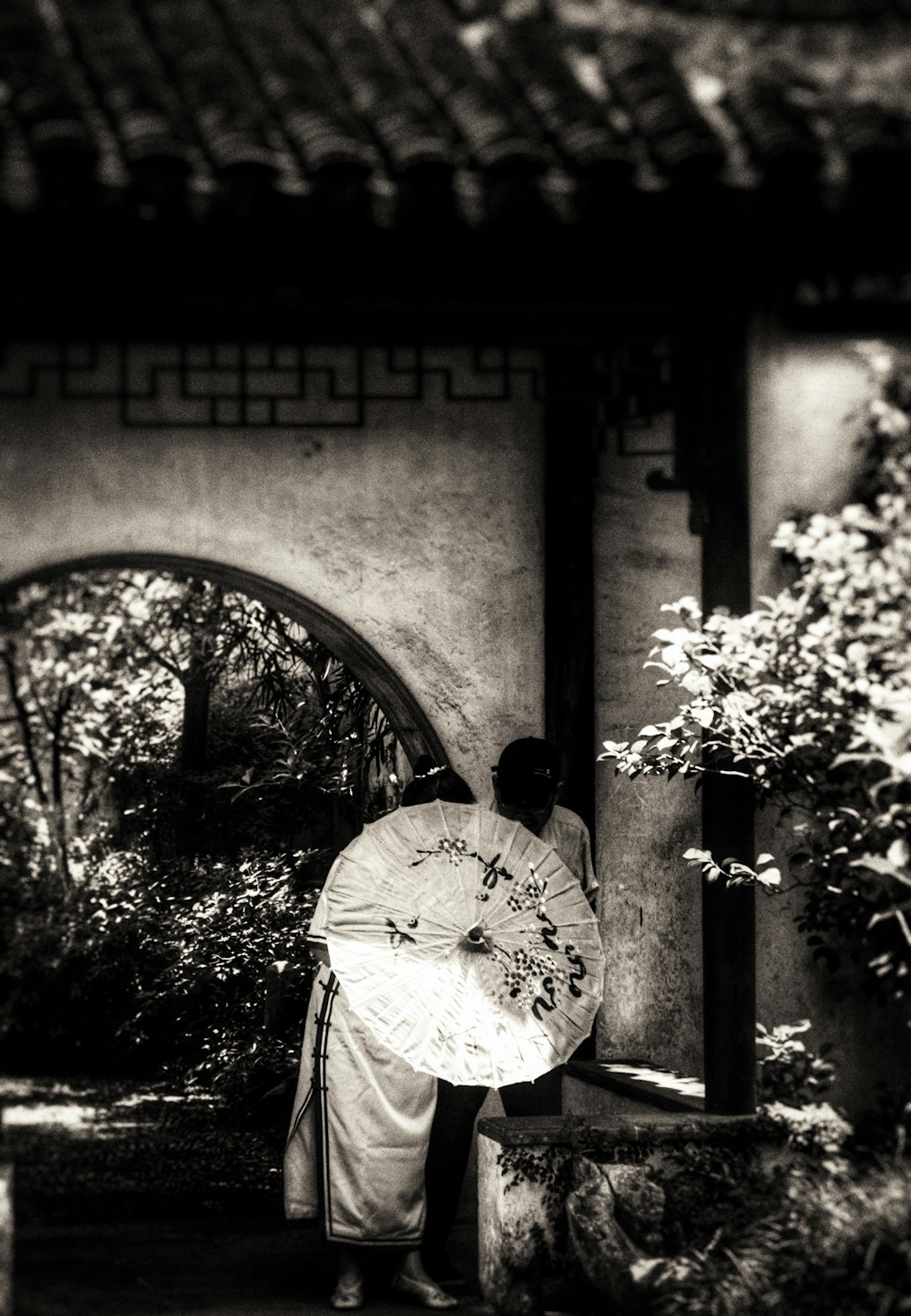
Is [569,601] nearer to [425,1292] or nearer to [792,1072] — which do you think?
[792,1072]

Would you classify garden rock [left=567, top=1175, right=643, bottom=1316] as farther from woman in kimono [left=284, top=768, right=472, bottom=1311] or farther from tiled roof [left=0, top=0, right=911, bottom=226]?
tiled roof [left=0, top=0, right=911, bottom=226]

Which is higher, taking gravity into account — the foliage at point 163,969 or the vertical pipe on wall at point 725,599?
the vertical pipe on wall at point 725,599

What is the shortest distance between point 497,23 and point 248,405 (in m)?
1.77

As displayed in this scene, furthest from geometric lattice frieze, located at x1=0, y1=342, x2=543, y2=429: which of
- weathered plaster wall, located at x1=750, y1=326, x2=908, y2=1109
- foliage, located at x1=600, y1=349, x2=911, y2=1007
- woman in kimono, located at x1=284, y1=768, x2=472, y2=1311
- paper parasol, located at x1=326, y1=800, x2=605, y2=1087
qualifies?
woman in kimono, located at x1=284, y1=768, x2=472, y2=1311

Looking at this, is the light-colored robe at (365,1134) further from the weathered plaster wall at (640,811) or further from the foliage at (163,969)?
the foliage at (163,969)

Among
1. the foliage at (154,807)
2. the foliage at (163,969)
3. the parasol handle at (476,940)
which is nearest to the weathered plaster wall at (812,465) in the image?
the parasol handle at (476,940)

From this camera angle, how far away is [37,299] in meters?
5.48

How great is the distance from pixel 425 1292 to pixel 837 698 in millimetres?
2528

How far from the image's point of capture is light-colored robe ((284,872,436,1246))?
6.07 metres

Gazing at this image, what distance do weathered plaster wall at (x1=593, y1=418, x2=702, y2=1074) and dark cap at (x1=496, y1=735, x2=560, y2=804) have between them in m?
0.98

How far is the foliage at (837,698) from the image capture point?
5.35 metres

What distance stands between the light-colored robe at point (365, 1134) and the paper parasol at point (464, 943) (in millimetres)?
289

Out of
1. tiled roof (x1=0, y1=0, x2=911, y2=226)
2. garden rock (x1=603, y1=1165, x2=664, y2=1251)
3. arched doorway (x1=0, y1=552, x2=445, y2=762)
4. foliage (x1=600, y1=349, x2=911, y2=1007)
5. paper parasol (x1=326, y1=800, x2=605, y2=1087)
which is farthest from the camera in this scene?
arched doorway (x1=0, y1=552, x2=445, y2=762)

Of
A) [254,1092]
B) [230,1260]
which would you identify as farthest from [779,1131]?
[254,1092]
